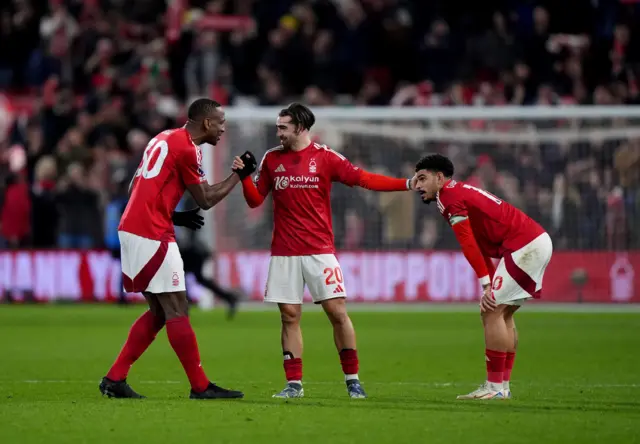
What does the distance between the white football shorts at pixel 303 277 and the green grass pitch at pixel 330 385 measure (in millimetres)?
805

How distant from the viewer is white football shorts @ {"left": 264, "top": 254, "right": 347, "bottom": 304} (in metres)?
10.5

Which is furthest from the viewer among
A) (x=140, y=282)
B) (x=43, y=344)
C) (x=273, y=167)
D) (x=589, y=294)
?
(x=589, y=294)

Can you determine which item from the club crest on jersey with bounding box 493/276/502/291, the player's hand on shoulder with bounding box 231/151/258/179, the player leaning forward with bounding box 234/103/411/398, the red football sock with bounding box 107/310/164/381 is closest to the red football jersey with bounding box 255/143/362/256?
the player leaning forward with bounding box 234/103/411/398

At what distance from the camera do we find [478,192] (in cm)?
1067

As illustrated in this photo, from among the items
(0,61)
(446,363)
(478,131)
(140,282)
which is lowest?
(446,363)

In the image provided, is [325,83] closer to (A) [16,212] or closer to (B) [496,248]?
(A) [16,212]

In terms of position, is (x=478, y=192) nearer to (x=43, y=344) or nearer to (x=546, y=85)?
(x=43, y=344)

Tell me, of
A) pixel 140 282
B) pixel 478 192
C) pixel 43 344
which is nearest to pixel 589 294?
pixel 43 344

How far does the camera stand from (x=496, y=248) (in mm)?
10781

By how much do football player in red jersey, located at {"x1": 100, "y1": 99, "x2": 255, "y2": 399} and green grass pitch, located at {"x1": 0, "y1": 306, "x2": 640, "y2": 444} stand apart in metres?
0.29

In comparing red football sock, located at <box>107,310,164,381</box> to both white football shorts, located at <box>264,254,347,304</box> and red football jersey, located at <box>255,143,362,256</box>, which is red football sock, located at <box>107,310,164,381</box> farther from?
red football jersey, located at <box>255,143,362,256</box>

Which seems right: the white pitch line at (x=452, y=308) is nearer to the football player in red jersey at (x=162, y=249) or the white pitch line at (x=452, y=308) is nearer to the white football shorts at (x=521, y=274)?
the white football shorts at (x=521, y=274)

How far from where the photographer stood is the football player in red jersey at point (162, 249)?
1009cm

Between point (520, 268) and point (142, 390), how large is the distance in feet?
10.9
